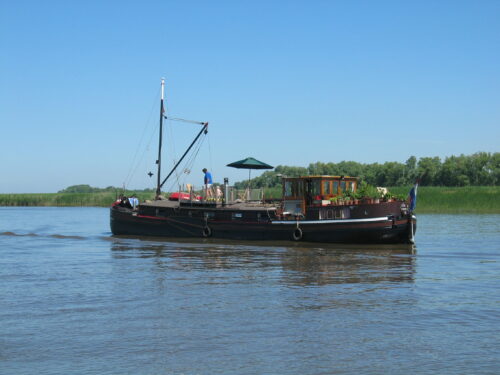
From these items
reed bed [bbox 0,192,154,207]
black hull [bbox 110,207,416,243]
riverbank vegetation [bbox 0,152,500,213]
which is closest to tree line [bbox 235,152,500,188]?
riverbank vegetation [bbox 0,152,500,213]

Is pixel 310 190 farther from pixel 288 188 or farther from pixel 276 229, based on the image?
pixel 276 229

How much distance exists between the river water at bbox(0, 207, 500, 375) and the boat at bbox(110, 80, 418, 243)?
4701 millimetres

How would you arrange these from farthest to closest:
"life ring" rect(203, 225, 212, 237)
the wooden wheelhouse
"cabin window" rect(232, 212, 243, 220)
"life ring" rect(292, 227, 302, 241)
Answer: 1. "life ring" rect(203, 225, 212, 237)
2. "cabin window" rect(232, 212, 243, 220)
3. the wooden wheelhouse
4. "life ring" rect(292, 227, 302, 241)

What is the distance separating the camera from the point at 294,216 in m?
28.8

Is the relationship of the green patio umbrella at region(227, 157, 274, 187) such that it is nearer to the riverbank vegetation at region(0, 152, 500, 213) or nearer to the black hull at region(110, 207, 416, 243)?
the black hull at region(110, 207, 416, 243)

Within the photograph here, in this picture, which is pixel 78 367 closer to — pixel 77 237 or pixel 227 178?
pixel 227 178

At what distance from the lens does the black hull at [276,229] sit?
27.2m

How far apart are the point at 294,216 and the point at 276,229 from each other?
1114mm

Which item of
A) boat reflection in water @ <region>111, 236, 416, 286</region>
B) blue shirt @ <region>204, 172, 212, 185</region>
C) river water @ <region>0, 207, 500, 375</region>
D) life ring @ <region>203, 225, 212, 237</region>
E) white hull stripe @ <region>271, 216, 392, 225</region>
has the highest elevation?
blue shirt @ <region>204, 172, 212, 185</region>

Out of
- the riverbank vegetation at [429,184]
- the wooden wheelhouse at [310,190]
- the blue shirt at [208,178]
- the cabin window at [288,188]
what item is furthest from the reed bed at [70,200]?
the wooden wheelhouse at [310,190]

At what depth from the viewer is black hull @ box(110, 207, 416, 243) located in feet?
89.1

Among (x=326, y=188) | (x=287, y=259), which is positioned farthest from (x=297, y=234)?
(x=287, y=259)

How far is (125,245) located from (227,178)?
20.1 ft

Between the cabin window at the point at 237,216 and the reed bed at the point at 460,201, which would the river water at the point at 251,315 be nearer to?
the cabin window at the point at 237,216
